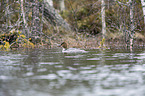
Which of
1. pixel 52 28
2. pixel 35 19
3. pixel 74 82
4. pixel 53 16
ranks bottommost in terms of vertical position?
pixel 74 82

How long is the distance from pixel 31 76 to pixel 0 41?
1390 cm

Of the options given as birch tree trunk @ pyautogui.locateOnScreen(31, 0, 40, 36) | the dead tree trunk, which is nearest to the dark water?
birch tree trunk @ pyautogui.locateOnScreen(31, 0, 40, 36)

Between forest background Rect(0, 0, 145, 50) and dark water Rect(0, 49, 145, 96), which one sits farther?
forest background Rect(0, 0, 145, 50)

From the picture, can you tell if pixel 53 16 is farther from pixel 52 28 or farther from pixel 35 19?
pixel 35 19

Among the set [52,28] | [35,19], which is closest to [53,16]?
[52,28]

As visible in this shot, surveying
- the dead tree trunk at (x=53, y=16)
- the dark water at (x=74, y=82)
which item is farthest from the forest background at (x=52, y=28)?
the dark water at (x=74, y=82)

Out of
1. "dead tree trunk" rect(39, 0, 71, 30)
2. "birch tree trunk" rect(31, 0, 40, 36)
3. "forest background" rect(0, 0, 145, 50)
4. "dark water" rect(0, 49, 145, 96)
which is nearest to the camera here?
"dark water" rect(0, 49, 145, 96)

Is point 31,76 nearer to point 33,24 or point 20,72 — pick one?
point 20,72

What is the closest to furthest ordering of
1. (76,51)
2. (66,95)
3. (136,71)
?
(66,95) < (136,71) < (76,51)

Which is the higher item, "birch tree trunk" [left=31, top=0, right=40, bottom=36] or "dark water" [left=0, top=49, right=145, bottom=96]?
"birch tree trunk" [left=31, top=0, right=40, bottom=36]

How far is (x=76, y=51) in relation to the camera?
16.0 metres

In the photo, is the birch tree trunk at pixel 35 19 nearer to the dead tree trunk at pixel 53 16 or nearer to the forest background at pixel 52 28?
the forest background at pixel 52 28

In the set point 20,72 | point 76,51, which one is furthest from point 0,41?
point 20,72

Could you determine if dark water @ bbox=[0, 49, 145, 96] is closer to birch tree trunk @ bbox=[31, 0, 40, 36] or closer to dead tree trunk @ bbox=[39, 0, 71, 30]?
birch tree trunk @ bbox=[31, 0, 40, 36]
